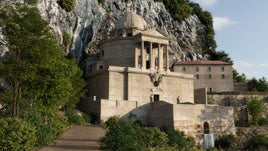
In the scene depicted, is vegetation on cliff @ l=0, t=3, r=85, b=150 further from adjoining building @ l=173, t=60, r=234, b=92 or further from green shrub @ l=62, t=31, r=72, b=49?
adjoining building @ l=173, t=60, r=234, b=92

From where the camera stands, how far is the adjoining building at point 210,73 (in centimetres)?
6769

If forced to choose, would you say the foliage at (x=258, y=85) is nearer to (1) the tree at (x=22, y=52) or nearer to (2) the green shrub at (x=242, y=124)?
(2) the green shrub at (x=242, y=124)

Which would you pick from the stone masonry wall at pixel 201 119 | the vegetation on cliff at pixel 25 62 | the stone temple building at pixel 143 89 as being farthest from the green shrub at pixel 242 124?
the vegetation on cliff at pixel 25 62

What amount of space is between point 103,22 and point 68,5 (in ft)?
31.5

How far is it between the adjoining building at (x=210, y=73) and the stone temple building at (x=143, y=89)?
34.7 ft

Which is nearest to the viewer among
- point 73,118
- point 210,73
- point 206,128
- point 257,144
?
point 257,144

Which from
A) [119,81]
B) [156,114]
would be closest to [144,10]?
[119,81]

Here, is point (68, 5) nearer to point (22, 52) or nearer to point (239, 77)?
point (22, 52)

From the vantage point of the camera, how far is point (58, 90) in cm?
2642

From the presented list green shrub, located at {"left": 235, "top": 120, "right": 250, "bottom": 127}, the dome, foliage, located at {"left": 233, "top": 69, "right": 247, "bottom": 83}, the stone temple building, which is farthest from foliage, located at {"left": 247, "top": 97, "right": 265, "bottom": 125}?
foliage, located at {"left": 233, "top": 69, "right": 247, "bottom": 83}

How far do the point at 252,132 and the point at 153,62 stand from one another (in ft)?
64.6

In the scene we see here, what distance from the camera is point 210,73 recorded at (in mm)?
68812

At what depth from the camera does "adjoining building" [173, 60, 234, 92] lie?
6769cm

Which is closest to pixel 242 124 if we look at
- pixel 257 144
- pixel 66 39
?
pixel 257 144
